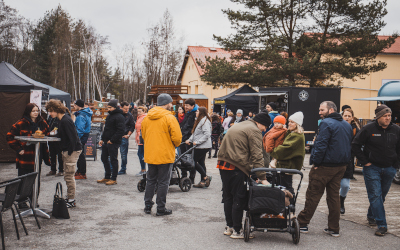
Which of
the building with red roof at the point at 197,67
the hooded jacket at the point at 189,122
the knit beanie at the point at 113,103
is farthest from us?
the building with red roof at the point at 197,67

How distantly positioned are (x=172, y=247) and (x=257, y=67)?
1923cm

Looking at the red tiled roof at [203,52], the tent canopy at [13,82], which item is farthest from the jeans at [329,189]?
the red tiled roof at [203,52]

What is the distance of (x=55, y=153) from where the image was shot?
973 centimetres

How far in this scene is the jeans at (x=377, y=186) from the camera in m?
5.40

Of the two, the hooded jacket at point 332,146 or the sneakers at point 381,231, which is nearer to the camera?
the hooded jacket at point 332,146

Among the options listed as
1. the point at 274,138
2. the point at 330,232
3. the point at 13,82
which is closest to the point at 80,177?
the point at 13,82

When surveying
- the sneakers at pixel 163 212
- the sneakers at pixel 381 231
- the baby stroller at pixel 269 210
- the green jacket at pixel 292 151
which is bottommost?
the sneakers at pixel 163 212

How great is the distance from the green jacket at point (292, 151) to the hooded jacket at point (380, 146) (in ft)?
2.98

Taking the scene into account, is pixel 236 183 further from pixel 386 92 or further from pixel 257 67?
pixel 257 67

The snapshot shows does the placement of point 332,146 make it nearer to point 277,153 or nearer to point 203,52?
point 277,153

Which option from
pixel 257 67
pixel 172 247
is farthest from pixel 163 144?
pixel 257 67

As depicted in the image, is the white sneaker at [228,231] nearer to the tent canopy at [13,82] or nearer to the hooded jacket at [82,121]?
the hooded jacket at [82,121]

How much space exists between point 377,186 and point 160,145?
3.35 metres

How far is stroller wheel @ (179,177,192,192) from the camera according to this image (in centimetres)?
800
